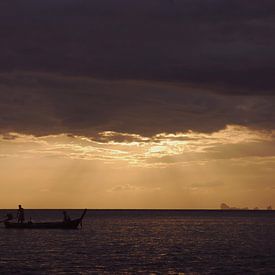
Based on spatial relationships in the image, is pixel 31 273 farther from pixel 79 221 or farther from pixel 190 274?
pixel 79 221

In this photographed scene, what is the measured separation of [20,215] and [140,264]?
65.1 meters

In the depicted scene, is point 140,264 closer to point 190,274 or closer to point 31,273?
point 190,274

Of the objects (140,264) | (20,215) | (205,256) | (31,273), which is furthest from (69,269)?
(20,215)

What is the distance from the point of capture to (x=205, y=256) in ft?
227

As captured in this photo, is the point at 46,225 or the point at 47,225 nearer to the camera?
the point at 47,225

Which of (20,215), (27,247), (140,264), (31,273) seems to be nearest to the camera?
(31,273)

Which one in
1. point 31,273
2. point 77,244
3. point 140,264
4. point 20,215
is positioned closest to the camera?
point 31,273

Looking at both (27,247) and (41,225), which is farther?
(41,225)

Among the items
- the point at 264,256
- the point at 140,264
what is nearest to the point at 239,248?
the point at 264,256

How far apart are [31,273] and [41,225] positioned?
7113cm

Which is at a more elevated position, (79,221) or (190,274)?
(79,221)

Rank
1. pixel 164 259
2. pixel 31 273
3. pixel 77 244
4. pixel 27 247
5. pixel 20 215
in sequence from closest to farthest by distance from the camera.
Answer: pixel 31 273
pixel 164 259
pixel 27 247
pixel 77 244
pixel 20 215

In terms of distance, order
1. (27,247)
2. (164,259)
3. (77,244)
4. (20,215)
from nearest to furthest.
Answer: (164,259) < (27,247) < (77,244) < (20,215)

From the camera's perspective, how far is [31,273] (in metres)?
52.6
